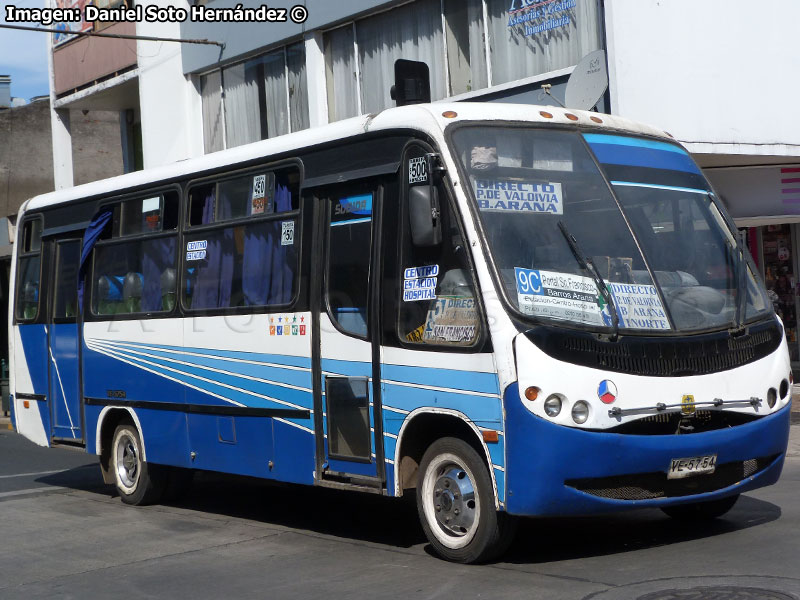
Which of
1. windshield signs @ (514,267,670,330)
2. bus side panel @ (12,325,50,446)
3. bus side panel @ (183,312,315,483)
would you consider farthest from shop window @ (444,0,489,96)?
windshield signs @ (514,267,670,330)

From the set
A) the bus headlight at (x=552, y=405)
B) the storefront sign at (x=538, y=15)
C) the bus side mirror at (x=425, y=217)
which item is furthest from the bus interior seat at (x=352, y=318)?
the storefront sign at (x=538, y=15)

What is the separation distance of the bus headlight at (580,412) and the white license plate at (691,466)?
66 cm

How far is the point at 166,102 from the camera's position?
947 inches

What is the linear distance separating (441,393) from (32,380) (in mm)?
6570

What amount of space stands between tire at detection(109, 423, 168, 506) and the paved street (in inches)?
5.7

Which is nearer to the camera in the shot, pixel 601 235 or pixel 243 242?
pixel 601 235

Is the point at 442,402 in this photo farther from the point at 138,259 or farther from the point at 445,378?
the point at 138,259

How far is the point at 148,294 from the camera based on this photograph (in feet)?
35.3

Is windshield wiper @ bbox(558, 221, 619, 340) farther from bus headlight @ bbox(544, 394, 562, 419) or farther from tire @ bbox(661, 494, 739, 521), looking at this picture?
tire @ bbox(661, 494, 739, 521)

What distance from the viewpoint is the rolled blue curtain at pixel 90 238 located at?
37.8ft

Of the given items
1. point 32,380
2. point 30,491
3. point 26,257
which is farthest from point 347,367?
point 26,257

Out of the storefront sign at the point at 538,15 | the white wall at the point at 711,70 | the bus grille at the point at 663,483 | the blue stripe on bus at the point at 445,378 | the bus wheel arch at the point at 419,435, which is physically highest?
the storefront sign at the point at 538,15

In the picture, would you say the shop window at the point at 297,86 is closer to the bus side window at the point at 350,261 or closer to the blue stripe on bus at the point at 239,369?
the blue stripe on bus at the point at 239,369

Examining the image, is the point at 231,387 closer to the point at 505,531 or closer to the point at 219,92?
the point at 505,531
